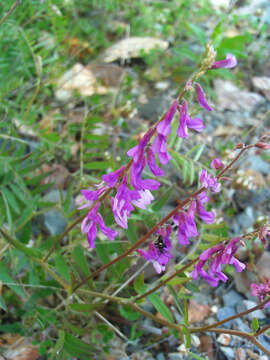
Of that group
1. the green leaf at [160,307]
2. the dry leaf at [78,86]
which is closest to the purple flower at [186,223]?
the green leaf at [160,307]

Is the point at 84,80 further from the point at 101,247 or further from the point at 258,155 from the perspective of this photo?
the point at 101,247

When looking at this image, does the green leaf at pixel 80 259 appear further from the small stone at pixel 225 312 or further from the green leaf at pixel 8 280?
the small stone at pixel 225 312

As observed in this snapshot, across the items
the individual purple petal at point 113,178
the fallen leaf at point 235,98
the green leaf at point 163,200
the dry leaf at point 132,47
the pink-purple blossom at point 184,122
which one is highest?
the pink-purple blossom at point 184,122

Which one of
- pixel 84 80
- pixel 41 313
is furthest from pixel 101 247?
pixel 84 80

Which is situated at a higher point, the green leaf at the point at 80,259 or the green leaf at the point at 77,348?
the green leaf at the point at 80,259

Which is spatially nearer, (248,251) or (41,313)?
(41,313)

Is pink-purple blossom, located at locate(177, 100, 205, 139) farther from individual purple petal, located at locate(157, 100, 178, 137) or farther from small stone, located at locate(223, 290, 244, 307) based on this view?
small stone, located at locate(223, 290, 244, 307)

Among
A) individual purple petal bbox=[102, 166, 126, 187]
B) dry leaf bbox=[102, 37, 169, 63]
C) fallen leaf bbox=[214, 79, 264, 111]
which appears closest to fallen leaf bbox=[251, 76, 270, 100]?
fallen leaf bbox=[214, 79, 264, 111]
